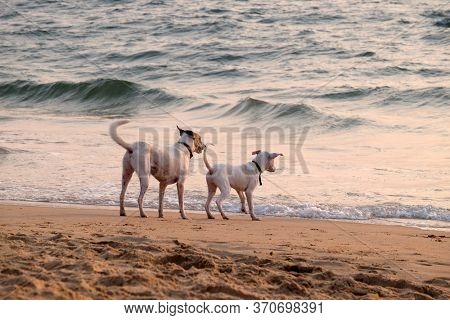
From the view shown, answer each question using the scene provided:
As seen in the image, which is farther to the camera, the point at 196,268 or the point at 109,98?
the point at 109,98

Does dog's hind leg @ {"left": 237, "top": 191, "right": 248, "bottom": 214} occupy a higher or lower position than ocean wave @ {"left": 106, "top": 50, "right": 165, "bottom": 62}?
lower

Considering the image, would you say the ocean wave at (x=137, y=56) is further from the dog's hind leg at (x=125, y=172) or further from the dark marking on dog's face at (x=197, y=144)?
the dog's hind leg at (x=125, y=172)

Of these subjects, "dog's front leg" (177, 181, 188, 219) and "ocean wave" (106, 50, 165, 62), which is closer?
"dog's front leg" (177, 181, 188, 219)

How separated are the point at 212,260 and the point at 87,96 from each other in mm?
17101

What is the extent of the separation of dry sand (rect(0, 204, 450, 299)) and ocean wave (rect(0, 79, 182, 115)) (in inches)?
467

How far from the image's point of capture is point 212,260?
7.14 metres

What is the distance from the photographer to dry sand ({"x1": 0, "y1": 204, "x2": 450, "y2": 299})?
6.08 m

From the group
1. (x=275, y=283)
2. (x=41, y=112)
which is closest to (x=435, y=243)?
(x=275, y=283)

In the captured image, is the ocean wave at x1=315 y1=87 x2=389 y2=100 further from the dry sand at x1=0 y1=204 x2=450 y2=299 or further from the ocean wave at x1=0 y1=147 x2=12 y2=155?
the dry sand at x1=0 y1=204 x2=450 y2=299

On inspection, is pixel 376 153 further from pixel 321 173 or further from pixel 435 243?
pixel 435 243

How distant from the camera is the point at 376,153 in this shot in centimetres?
1512

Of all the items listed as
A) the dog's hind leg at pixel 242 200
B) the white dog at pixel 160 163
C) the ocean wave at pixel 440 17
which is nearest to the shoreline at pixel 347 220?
the dog's hind leg at pixel 242 200

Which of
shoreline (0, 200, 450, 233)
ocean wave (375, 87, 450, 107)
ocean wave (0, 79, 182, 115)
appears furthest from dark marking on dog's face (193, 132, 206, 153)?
ocean wave (0, 79, 182, 115)

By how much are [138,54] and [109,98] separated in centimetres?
429
